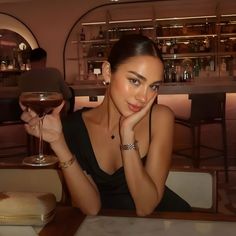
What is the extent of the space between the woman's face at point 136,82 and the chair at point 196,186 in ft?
1.40

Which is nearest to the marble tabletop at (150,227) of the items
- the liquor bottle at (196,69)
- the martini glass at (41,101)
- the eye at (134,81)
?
the martini glass at (41,101)

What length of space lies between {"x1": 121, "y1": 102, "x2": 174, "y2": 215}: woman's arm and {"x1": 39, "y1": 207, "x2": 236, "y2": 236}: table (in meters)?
0.08

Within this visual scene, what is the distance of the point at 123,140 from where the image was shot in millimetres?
1291

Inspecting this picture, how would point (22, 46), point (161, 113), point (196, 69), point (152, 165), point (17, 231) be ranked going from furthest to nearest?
1. point (22, 46)
2. point (196, 69)
3. point (161, 113)
4. point (152, 165)
5. point (17, 231)

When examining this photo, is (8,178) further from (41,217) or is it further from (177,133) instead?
(177,133)

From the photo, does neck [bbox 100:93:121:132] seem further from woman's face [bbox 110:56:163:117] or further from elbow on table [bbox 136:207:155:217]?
elbow on table [bbox 136:207:155:217]

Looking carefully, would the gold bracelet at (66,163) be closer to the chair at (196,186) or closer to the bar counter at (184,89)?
Answer: the chair at (196,186)

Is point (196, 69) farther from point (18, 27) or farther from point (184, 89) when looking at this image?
point (18, 27)

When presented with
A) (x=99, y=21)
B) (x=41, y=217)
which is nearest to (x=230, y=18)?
(x=99, y=21)

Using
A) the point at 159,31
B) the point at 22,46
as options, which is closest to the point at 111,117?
the point at 159,31

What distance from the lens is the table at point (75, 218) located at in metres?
1.04

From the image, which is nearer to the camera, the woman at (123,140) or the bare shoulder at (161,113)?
the woman at (123,140)

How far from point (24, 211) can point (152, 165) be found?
501mm

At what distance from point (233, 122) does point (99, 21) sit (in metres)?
3.66
